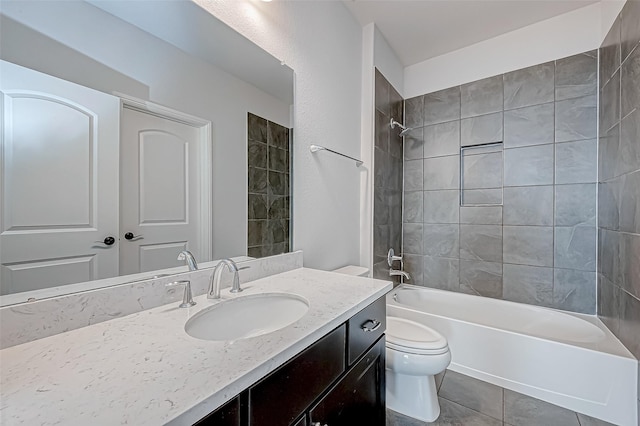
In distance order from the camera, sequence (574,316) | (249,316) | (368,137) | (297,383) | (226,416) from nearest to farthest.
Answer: (226,416)
(297,383)
(249,316)
(574,316)
(368,137)

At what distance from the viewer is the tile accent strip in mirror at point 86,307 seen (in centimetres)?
62

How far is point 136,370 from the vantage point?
1.70ft

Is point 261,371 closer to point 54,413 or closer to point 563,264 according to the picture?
point 54,413


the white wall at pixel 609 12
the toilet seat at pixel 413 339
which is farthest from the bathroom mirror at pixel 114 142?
the white wall at pixel 609 12

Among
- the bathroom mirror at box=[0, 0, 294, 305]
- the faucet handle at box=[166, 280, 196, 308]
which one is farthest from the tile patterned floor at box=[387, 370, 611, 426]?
the bathroom mirror at box=[0, 0, 294, 305]

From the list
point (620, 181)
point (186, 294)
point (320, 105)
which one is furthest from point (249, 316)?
point (620, 181)

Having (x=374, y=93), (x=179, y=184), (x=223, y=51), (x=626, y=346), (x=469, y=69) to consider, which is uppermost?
(x=469, y=69)

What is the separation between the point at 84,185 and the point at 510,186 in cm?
276

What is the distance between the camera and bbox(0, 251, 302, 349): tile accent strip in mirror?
0.62m

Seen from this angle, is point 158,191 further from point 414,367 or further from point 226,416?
point 414,367

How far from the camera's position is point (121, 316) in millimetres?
785

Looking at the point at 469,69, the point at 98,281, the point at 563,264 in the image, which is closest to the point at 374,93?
the point at 469,69

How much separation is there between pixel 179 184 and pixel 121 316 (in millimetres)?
449

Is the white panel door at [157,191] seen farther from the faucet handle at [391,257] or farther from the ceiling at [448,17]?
the faucet handle at [391,257]
